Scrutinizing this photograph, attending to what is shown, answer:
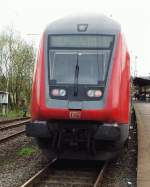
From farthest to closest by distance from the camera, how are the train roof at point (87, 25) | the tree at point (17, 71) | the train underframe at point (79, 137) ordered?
the tree at point (17, 71), the train roof at point (87, 25), the train underframe at point (79, 137)

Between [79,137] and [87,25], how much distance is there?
253 centimetres

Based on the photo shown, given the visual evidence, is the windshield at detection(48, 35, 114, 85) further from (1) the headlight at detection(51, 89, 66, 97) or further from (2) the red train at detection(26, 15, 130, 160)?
(1) the headlight at detection(51, 89, 66, 97)

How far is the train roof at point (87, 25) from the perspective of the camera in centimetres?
1062

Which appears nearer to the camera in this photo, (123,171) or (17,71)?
(123,171)

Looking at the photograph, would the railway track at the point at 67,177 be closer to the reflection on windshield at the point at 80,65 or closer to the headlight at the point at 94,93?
the headlight at the point at 94,93

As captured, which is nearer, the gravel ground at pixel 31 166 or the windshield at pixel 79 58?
the gravel ground at pixel 31 166

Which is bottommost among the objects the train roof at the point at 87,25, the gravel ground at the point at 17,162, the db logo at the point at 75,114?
the gravel ground at the point at 17,162

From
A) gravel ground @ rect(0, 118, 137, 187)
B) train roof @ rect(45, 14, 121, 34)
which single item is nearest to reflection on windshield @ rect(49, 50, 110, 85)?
train roof @ rect(45, 14, 121, 34)

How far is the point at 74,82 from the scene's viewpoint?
33.4ft

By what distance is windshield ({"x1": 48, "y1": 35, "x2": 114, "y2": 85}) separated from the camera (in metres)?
10.2

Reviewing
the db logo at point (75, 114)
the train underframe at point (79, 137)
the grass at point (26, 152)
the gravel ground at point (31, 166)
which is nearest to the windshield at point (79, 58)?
the db logo at point (75, 114)

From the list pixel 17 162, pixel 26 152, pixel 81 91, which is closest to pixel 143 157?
pixel 81 91

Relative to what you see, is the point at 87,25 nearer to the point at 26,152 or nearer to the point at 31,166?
the point at 31,166

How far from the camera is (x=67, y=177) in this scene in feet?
32.0
